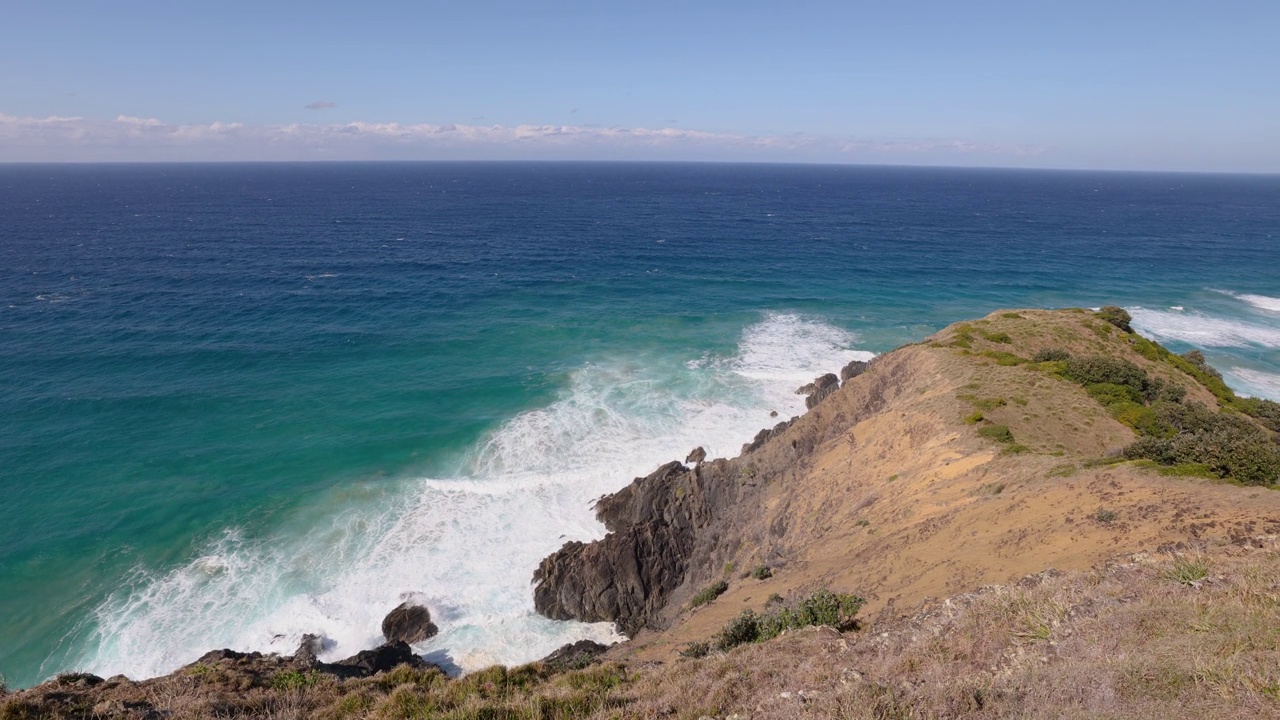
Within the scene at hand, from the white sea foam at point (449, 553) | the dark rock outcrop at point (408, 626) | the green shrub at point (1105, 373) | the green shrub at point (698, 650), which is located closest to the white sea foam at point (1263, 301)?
the green shrub at point (1105, 373)

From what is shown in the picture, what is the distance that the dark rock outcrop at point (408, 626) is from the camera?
95.4 ft

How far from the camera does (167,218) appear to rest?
13000 centimetres

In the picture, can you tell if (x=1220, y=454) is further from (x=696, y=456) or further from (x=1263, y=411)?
(x=696, y=456)

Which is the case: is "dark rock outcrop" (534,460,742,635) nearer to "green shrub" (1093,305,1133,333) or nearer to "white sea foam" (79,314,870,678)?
"white sea foam" (79,314,870,678)

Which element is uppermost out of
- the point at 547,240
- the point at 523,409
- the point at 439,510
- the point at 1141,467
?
the point at 547,240

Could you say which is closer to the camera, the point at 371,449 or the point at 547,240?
the point at 371,449

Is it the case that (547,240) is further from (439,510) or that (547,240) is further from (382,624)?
(382,624)

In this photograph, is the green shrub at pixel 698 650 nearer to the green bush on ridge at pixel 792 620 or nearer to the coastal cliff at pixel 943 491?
the green bush on ridge at pixel 792 620

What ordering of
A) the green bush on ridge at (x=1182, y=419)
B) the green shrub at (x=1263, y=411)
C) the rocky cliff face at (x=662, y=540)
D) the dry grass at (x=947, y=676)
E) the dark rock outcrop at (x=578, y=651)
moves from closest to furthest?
the dry grass at (x=947, y=676)
the green bush on ridge at (x=1182, y=419)
the dark rock outcrop at (x=578, y=651)
the rocky cliff face at (x=662, y=540)
the green shrub at (x=1263, y=411)

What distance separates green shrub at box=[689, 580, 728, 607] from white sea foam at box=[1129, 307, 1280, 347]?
65790 millimetres

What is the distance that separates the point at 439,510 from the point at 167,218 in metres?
135

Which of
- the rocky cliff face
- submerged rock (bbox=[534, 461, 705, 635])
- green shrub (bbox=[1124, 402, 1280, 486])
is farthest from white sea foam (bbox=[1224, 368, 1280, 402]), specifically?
submerged rock (bbox=[534, 461, 705, 635])

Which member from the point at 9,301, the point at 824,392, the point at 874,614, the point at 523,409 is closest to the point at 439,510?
the point at 523,409

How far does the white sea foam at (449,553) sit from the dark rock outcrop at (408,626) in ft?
1.77
